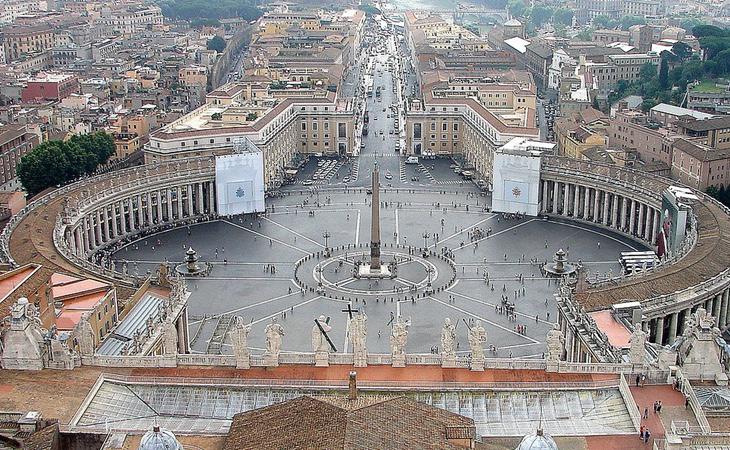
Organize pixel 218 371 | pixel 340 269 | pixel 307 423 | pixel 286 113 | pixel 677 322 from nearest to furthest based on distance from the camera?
1. pixel 307 423
2. pixel 218 371
3. pixel 677 322
4. pixel 340 269
5. pixel 286 113

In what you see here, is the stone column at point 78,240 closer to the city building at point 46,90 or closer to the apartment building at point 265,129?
the apartment building at point 265,129

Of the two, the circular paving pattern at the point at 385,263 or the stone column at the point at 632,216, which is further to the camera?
the stone column at the point at 632,216

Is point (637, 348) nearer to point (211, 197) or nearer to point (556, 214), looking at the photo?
point (556, 214)

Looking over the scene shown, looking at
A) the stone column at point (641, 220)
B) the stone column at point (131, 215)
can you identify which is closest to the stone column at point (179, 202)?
the stone column at point (131, 215)

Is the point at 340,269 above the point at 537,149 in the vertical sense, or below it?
below

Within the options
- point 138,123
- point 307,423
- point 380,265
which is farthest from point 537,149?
point 307,423

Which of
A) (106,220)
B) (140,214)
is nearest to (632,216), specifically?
(140,214)

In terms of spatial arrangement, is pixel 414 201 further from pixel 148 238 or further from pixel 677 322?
pixel 677 322
